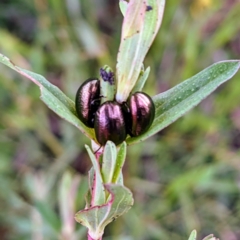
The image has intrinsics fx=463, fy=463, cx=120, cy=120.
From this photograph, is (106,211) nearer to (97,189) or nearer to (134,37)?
(97,189)

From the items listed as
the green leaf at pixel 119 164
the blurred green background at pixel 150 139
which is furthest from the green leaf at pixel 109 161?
the blurred green background at pixel 150 139

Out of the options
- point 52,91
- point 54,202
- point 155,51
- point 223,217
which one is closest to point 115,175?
point 52,91

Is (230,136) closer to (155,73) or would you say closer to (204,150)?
(204,150)

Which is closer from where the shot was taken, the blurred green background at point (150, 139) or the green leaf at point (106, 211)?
the green leaf at point (106, 211)

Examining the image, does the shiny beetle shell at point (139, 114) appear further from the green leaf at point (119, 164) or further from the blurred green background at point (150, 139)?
the blurred green background at point (150, 139)

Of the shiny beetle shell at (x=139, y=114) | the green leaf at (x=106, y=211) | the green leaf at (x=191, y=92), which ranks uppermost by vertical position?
the shiny beetle shell at (x=139, y=114)

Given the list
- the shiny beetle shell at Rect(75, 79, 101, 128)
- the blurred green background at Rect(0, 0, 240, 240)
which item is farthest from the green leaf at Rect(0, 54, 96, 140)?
the blurred green background at Rect(0, 0, 240, 240)

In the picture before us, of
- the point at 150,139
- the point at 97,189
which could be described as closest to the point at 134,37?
the point at 97,189
